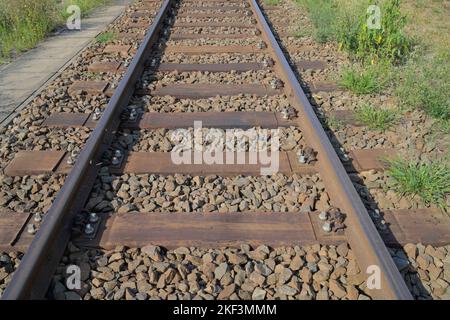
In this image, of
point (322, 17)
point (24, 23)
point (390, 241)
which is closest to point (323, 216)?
point (390, 241)

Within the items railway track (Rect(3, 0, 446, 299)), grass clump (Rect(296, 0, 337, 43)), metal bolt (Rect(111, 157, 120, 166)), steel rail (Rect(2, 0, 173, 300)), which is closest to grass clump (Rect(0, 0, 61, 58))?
railway track (Rect(3, 0, 446, 299))

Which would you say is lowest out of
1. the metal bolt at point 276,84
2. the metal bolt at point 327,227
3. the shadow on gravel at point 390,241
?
the shadow on gravel at point 390,241

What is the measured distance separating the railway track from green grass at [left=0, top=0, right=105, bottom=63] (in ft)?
5.01

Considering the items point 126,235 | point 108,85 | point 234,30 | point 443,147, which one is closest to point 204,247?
point 126,235

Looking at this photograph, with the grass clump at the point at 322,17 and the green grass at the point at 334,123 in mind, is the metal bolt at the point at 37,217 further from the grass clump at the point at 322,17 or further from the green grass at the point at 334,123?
the grass clump at the point at 322,17

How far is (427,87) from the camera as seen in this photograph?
418cm

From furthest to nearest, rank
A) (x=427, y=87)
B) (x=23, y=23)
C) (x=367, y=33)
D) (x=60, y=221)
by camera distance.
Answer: (x=23, y=23) → (x=367, y=33) → (x=427, y=87) → (x=60, y=221)

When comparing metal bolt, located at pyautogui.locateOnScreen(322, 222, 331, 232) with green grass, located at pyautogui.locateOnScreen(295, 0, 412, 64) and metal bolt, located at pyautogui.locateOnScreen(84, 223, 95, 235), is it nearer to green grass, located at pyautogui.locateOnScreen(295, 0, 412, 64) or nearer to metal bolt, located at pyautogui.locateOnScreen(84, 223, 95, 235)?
metal bolt, located at pyautogui.locateOnScreen(84, 223, 95, 235)

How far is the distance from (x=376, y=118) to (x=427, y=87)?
77 cm

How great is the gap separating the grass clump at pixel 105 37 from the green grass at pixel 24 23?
2.95ft

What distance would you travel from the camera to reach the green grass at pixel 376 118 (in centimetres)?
382

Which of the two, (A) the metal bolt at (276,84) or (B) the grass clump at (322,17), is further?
(B) the grass clump at (322,17)

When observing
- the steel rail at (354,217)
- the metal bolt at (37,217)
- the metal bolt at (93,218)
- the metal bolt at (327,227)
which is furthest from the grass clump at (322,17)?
the metal bolt at (37,217)

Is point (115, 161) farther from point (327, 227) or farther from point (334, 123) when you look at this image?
point (334, 123)
